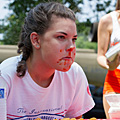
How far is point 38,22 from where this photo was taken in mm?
1137

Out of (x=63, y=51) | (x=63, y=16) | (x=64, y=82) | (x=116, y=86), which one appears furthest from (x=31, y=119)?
(x=116, y=86)

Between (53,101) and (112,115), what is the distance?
352 mm

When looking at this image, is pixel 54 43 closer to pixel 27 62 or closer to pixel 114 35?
pixel 27 62

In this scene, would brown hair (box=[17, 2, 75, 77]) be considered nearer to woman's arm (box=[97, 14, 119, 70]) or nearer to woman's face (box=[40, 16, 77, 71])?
woman's face (box=[40, 16, 77, 71])

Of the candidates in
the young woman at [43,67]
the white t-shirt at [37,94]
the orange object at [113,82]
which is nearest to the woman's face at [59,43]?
the young woman at [43,67]

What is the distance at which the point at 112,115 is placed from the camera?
105 cm

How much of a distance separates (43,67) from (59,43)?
0.21m

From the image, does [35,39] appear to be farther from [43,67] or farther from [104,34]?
[104,34]

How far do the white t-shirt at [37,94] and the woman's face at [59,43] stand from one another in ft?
0.64

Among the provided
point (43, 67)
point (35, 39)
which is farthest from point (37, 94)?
point (35, 39)

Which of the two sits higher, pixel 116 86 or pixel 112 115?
pixel 116 86

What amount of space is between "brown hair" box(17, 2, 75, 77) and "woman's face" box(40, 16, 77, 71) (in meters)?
0.03

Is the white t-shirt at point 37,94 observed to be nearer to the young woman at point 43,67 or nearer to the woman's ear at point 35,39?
the young woman at point 43,67

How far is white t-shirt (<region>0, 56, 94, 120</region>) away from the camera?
117cm
